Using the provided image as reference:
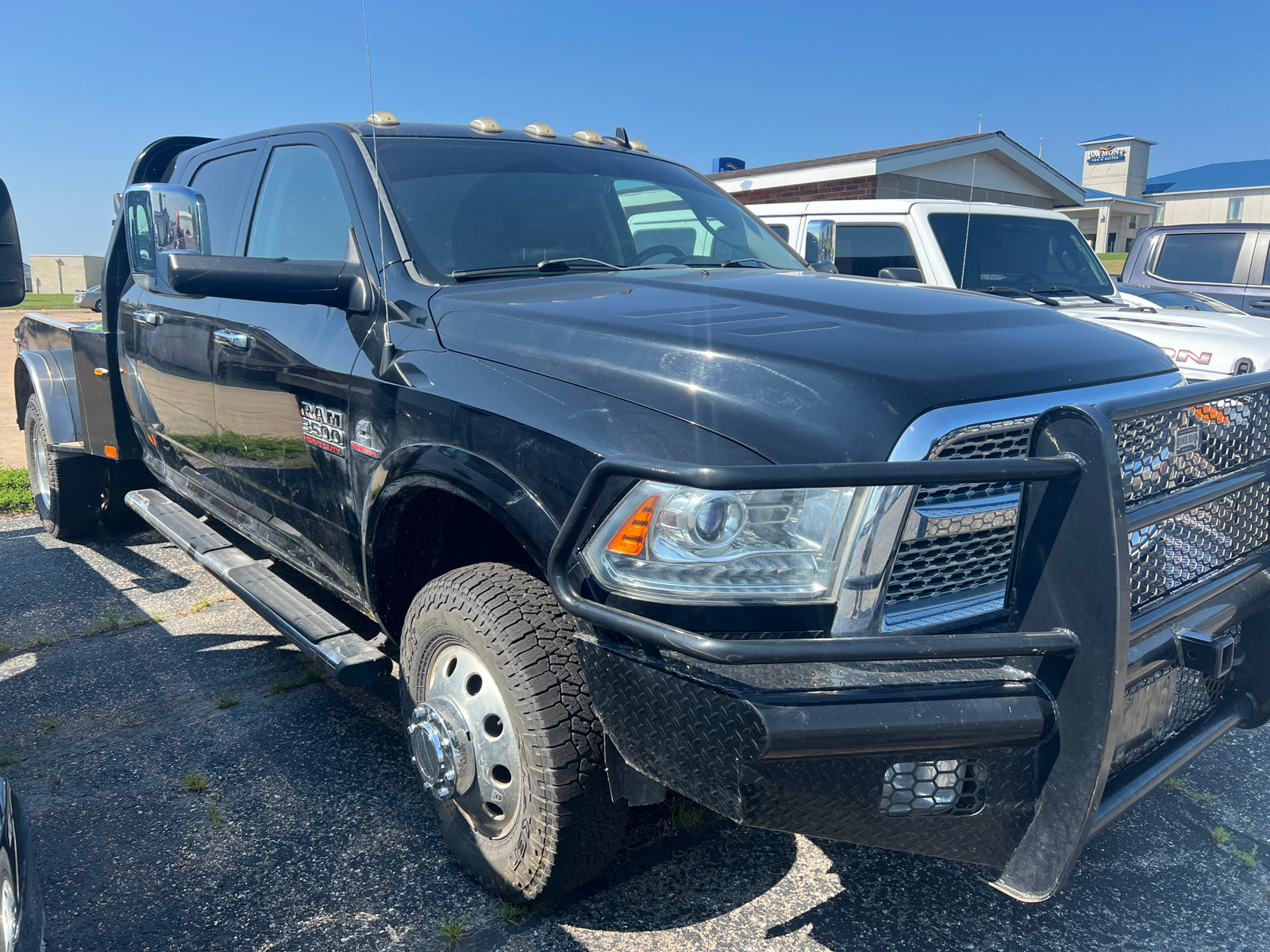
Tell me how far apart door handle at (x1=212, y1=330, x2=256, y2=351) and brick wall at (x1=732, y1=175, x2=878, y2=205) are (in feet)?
34.8

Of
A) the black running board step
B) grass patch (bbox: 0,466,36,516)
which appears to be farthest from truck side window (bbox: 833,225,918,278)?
grass patch (bbox: 0,466,36,516)

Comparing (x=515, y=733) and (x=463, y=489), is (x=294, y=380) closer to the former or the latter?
(x=463, y=489)

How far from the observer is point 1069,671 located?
1.75 metres

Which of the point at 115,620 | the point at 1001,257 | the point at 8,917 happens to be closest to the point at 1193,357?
the point at 1001,257

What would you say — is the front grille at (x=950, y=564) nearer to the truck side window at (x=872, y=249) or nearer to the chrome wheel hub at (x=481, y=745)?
the chrome wheel hub at (x=481, y=745)

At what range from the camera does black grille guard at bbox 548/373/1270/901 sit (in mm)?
1647

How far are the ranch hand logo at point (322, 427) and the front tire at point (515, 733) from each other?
639 millimetres

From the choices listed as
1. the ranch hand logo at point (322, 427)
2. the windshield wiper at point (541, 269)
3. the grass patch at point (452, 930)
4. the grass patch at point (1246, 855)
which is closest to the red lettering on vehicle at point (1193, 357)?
the grass patch at point (1246, 855)

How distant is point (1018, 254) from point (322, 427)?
5661 millimetres

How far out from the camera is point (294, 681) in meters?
3.82

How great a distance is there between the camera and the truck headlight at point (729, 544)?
70.6 inches

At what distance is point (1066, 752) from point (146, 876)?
2343 mm

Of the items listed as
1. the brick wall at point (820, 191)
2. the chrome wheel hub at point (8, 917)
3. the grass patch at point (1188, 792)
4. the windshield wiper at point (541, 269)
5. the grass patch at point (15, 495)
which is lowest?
the grass patch at point (15, 495)

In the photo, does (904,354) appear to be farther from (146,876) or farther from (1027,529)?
(146,876)
